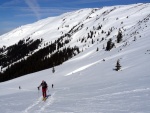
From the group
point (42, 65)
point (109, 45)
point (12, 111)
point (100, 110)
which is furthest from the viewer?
point (42, 65)

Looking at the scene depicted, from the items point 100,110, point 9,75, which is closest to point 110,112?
point 100,110

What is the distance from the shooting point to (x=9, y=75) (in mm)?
164875

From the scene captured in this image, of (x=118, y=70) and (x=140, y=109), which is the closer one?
(x=140, y=109)

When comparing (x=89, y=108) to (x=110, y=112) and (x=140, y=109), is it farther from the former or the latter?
(x=140, y=109)

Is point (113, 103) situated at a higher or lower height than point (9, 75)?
lower

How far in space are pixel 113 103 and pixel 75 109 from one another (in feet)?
7.99

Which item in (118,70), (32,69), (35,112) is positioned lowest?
(35,112)

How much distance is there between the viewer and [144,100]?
1524 cm

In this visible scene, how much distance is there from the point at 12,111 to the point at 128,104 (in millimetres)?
8167

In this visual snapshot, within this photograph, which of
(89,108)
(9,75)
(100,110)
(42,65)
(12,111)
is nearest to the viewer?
(100,110)

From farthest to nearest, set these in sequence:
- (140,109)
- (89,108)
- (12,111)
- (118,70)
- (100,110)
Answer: (118,70) → (12,111) → (89,108) → (100,110) → (140,109)

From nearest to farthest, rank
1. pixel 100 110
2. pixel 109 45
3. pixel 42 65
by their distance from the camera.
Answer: pixel 100 110 < pixel 109 45 < pixel 42 65

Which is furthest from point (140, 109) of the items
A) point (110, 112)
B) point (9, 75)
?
point (9, 75)

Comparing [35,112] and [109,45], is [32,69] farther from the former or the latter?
[35,112]
